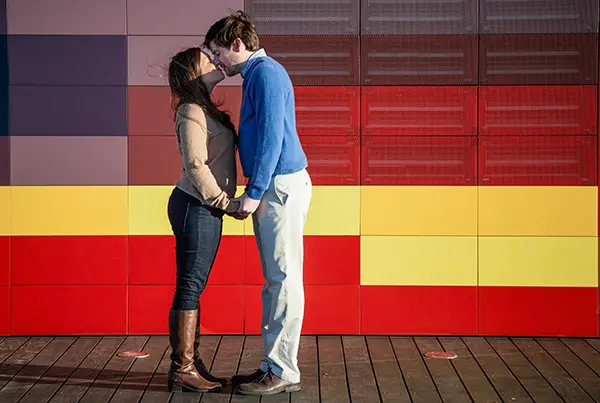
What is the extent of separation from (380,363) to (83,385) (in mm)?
1233

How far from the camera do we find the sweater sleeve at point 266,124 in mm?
3148

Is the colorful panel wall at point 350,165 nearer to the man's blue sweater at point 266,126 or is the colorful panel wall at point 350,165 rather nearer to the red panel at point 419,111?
the red panel at point 419,111

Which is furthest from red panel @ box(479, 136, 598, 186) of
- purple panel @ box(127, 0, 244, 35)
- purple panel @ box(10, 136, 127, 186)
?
purple panel @ box(10, 136, 127, 186)

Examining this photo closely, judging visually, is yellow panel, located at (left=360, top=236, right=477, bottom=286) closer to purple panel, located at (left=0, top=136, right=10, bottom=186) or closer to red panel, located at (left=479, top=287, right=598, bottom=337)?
red panel, located at (left=479, top=287, right=598, bottom=337)

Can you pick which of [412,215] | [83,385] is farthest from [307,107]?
[83,385]

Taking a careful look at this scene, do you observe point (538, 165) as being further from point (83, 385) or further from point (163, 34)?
point (83, 385)

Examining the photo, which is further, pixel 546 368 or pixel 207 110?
pixel 546 368

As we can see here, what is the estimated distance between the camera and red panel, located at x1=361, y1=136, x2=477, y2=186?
441 cm

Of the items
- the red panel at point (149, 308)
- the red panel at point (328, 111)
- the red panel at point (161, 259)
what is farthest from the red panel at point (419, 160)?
the red panel at point (149, 308)

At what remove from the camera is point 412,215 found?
444 cm

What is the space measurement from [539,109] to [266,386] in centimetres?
203

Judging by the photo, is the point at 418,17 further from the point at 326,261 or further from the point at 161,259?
the point at 161,259

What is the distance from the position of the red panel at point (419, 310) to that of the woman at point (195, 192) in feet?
4.26

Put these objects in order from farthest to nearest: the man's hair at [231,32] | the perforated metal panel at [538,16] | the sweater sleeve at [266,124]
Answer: the perforated metal panel at [538,16], the man's hair at [231,32], the sweater sleeve at [266,124]
